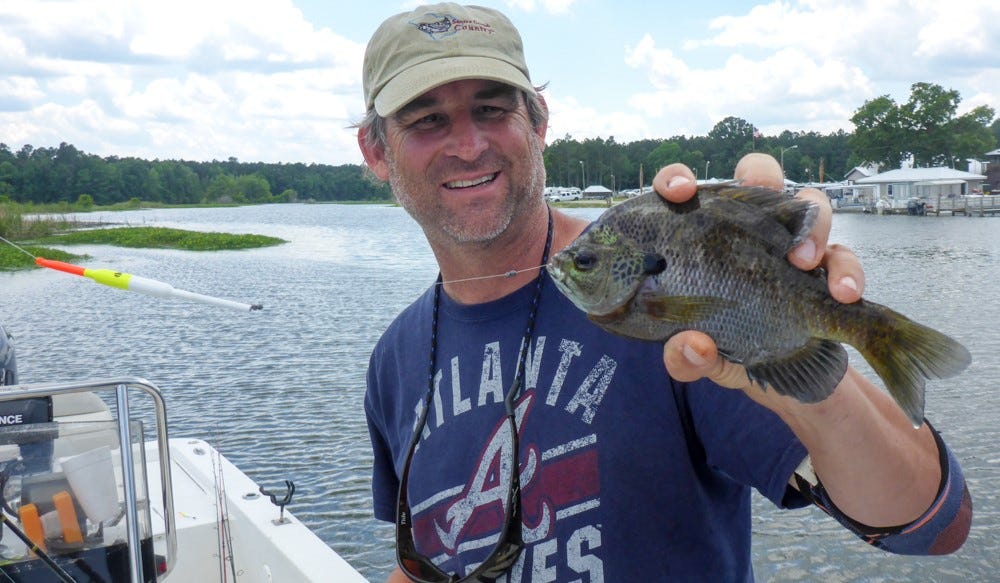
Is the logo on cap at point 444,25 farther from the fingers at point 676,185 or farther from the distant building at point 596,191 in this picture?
the distant building at point 596,191

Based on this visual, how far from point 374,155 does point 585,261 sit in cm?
149

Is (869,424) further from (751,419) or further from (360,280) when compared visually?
(360,280)

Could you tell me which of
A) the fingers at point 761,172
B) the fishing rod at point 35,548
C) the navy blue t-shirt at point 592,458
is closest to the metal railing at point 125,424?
the fishing rod at point 35,548

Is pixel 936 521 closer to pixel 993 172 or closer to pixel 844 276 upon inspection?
pixel 844 276

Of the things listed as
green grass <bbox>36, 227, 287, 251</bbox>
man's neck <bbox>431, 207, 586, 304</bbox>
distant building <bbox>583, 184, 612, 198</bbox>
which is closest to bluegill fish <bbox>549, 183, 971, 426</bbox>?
man's neck <bbox>431, 207, 586, 304</bbox>

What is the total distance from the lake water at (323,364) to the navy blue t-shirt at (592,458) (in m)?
6.79

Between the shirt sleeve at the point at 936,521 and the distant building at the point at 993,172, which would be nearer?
the shirt sleeve at the point at 936,521

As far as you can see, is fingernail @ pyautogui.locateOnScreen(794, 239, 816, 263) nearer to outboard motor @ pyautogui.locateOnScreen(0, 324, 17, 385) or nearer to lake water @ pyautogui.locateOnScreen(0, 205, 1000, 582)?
outboard motor @ pyautogui.locateOnScreen(0, 324, 17, 385)

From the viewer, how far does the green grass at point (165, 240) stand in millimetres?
46438

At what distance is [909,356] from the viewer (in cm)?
158

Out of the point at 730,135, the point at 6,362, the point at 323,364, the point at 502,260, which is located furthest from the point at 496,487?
A: the point at 730,135

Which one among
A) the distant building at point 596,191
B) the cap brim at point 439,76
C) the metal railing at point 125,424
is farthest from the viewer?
the distant building at point 596,191

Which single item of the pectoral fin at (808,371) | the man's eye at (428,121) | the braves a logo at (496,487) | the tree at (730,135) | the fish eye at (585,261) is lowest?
the braves a logo at (496,487)

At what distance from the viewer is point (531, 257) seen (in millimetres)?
2691
